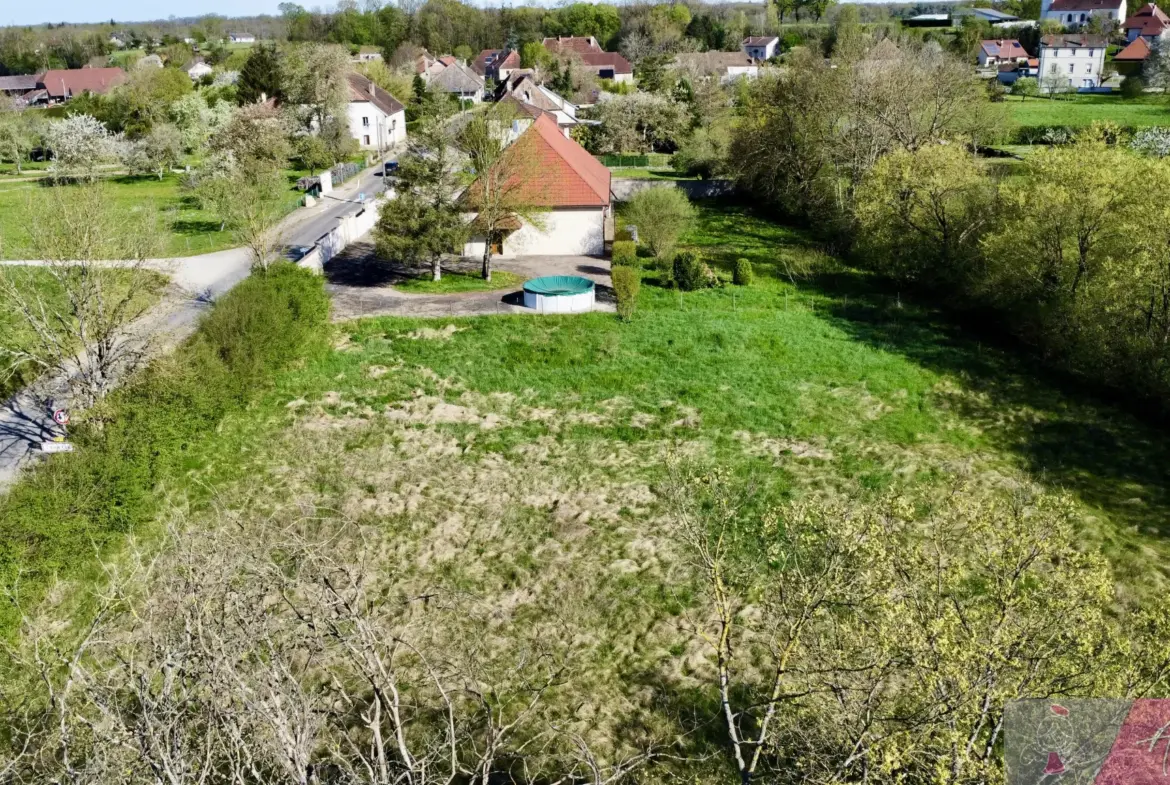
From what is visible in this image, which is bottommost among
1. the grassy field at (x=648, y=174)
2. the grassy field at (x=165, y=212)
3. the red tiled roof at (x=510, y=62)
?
the grassy field at (x=165, y=212)

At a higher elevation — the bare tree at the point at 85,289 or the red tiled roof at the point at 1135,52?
the red tiled roof at the point at 1135,52

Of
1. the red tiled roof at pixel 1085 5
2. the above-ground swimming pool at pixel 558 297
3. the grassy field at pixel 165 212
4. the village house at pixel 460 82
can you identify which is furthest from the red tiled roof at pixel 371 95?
the red tiled roof at pixel 1085 5

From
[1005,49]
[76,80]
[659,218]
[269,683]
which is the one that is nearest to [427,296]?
[659,218]

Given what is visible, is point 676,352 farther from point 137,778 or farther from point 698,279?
point 137,778

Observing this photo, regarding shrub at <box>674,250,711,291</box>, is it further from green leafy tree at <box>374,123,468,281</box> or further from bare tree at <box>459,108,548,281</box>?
green leafy tree at <box>374,123,468,281</box>

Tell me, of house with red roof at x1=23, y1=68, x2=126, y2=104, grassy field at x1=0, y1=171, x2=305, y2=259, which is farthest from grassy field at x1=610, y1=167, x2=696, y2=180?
house with red roof at x1=23, y1=68, x2=126, y2=104

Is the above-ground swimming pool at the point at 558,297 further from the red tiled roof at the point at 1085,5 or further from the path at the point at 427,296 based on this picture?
the red tiled roof at the point at 1085,5
